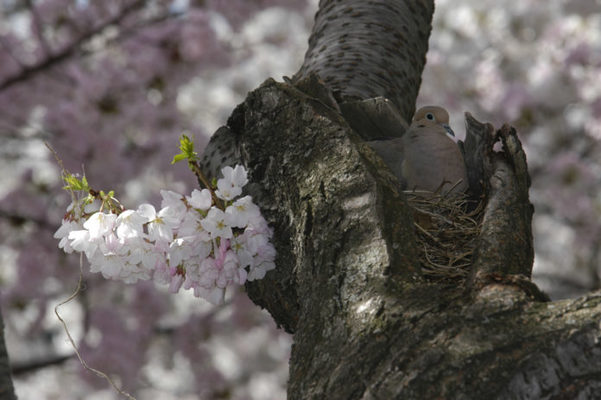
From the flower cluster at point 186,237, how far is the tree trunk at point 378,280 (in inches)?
3.8

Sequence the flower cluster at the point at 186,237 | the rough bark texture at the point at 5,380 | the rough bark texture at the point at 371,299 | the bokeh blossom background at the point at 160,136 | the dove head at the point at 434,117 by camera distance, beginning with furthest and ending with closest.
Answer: the bokeh blossom background at the point at 160,136 < the dove head at the point at 434,117 < the rough bark texture at the point at 5,380 < the flower cluster at the point at 186,237 < the rough bark texture at the point at 371,299

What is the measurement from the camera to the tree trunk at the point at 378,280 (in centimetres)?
119

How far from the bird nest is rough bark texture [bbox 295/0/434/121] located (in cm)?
48

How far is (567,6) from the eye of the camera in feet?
31.0

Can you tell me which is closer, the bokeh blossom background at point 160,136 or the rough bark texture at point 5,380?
the rough bark texture at point 5,380

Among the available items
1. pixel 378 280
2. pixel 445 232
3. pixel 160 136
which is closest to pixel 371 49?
pixel 445 232

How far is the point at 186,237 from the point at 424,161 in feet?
4.02

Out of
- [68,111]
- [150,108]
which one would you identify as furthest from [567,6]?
[68,111]

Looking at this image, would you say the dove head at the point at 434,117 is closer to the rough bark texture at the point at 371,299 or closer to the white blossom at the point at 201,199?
the rough bark texture at the point at 371,299

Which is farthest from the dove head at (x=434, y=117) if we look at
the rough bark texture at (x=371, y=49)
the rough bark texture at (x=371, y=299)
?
the rough bark texture at (x=371, y=299)

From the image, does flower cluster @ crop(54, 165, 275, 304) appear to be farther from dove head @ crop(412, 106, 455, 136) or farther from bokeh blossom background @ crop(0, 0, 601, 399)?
bokeh blossom background @ crop(0, 0, 601, 399)

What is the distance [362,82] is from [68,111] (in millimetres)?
4872

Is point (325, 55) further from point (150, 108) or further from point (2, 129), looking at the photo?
point (2, 129)

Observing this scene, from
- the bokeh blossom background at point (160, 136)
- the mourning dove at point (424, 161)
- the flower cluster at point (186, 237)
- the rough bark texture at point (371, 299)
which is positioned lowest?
the rough bark texture at point (371, 299)
